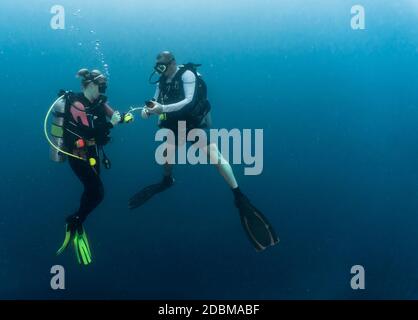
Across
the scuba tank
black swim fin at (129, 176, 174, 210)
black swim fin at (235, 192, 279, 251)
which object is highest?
the scuba tank

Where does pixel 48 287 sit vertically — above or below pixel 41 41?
below

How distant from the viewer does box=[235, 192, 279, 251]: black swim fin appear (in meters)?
4.33

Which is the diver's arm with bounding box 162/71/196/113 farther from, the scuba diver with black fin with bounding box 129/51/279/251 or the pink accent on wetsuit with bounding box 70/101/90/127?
the pink accent on wetsuit with bounding box 70/101/90/127

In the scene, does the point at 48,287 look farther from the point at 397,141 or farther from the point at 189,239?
the point at 397,141

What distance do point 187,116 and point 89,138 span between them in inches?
37.8

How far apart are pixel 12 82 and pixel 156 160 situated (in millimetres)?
1735

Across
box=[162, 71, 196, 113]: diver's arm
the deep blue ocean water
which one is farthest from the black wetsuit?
box=[162, 71, 196, 113]: diver's arm

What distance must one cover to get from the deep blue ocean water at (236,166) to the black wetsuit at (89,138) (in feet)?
0.42

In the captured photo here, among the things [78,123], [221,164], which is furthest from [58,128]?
[221,164]

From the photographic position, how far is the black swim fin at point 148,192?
4.37 meters

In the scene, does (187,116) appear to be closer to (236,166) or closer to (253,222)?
(236,166)
